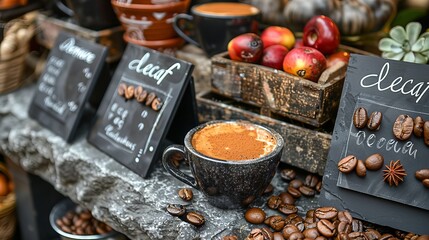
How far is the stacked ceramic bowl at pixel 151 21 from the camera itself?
5.17ft

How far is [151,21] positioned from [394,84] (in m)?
0.86

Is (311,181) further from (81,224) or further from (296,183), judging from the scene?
(81,224)

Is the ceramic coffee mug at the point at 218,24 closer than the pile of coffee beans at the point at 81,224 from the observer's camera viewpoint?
→ Yes

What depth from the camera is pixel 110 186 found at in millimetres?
1417

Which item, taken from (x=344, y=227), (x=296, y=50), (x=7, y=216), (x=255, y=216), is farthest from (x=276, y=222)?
(x=7, y=216)

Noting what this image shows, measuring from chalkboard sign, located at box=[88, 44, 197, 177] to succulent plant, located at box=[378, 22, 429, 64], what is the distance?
0.58m

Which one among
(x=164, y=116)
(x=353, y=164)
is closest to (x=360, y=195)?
(x=353, y=164)

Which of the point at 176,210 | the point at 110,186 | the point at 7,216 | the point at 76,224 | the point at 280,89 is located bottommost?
the point at 7,216

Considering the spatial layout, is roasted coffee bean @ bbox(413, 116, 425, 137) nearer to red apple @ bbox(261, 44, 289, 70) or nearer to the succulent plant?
the succulent plant

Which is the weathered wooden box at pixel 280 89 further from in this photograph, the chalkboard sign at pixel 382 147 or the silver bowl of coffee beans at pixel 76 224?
A: the silver bowl of coffee beans at pixel 76 224

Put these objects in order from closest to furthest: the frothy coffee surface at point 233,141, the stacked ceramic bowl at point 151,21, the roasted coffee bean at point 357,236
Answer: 1. the roasted coffee bean at point 357,236
2. the frothy coffee surface at point 233,141
3. the stacked ceramic bowl at point 151,21

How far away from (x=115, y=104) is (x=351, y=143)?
0.76 m

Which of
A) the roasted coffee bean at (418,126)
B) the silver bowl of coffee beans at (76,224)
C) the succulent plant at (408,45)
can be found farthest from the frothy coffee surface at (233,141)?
the silver bowl of coffee beans at (76,224)

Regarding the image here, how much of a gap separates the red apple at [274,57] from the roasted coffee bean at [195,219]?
0.50 meters
